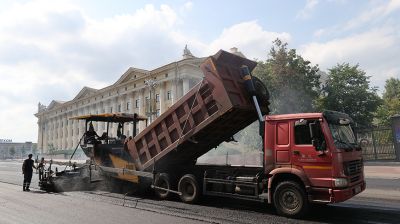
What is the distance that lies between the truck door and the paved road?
0.94m

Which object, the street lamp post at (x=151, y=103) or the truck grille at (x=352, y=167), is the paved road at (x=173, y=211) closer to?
the truck grille at (x=352, y=167)

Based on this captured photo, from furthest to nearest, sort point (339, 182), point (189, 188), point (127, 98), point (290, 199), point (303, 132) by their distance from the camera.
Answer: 1. point (127, 98)
2. point (189, 188)
3. point (303, 132)
4. point (290, 199)
5. point (339, 182)

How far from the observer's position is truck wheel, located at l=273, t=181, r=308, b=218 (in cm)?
718

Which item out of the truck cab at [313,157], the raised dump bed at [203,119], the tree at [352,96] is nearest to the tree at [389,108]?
the tree at [352,96]

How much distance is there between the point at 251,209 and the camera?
8625 mm

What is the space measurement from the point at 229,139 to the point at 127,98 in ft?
234

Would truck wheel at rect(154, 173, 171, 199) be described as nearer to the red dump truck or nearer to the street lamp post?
the red dump truck

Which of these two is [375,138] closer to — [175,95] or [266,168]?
[266,168]

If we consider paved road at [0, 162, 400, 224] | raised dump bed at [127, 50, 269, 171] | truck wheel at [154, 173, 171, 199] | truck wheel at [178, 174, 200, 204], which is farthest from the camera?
truck wheel at [154, 173, 171, 199]

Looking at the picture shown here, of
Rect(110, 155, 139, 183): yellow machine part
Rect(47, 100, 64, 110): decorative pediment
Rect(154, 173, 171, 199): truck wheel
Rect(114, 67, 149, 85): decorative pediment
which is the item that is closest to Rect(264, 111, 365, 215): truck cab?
Rect(154, 173, 171, 199): truck wheel

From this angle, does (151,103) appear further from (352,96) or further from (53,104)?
(53,104)

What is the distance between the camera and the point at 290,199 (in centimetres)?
742

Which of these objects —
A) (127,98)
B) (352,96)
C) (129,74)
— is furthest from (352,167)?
(127,98)

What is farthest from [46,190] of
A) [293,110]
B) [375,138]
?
[293,110]
